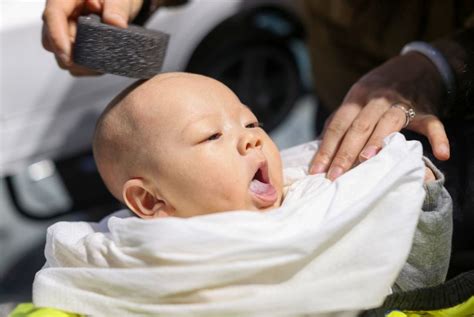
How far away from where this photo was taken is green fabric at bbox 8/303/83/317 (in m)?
0.83

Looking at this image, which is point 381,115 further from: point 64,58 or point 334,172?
point 64,58

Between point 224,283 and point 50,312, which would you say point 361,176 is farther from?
point 50,312

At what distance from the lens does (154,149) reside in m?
0.92

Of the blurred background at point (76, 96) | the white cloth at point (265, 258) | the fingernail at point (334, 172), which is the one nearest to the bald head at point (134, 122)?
the white cloth at point (265, 258)

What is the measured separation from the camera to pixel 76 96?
1783mm

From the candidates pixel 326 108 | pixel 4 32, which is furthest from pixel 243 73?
pixel 4 32

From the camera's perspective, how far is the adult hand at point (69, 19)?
109 centimetres

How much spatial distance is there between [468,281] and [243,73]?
126cm

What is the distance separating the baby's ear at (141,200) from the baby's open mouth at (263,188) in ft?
0.40

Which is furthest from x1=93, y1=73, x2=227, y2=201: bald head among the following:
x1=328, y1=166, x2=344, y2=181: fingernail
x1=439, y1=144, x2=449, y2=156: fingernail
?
x1=439, y1=144, x2=449, y2=156: fingernail

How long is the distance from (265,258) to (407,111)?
39 centimetres

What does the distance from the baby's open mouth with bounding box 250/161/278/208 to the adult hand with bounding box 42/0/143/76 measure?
33cm

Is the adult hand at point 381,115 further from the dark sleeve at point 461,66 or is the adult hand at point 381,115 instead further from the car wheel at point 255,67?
the car wheel at point 255,67

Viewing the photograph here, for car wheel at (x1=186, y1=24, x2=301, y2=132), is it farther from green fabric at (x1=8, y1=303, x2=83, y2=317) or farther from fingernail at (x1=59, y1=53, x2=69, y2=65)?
green fabric at (x1=8, y1=303, x2=83, y2=317)
